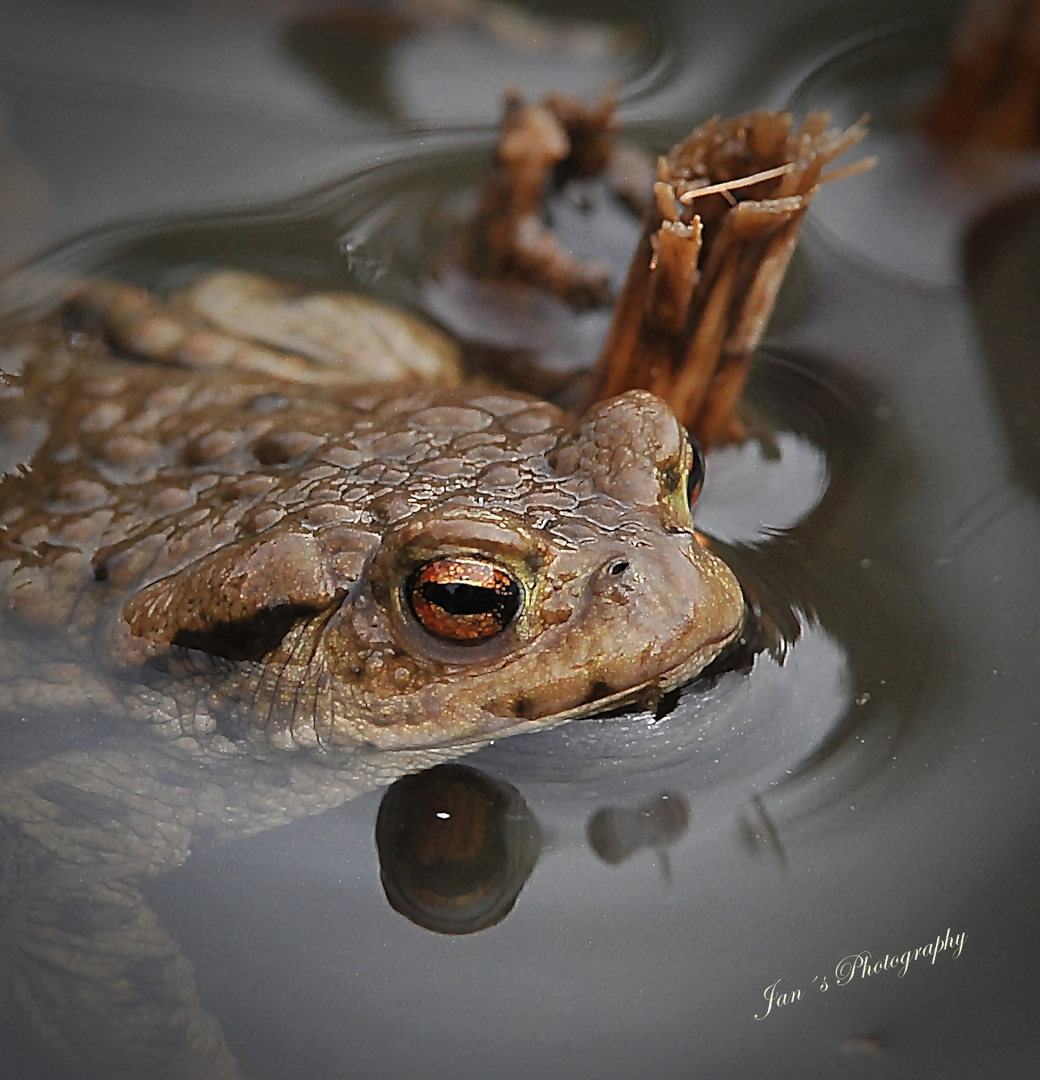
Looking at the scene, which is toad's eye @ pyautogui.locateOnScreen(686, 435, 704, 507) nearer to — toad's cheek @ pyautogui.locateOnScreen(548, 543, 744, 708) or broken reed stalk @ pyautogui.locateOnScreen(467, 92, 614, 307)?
toad's cheek @ pyautogui.locateOnScreen(548, 543, 744, 708)

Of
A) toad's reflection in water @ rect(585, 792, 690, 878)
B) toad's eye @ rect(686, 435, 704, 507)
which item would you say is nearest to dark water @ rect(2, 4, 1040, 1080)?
toad's reflection in water @ rect(585, 792, 690, 878)

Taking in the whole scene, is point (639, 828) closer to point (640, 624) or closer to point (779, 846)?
point (779, 846)

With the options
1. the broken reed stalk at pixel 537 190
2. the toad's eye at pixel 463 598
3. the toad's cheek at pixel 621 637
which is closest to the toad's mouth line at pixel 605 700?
the toad's cheek at pixel 621 637

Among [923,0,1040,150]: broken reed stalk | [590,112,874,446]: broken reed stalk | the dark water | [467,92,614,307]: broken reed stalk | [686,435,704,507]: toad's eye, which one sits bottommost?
the dark water

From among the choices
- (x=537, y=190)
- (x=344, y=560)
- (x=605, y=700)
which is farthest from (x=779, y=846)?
(x=537, y=190)

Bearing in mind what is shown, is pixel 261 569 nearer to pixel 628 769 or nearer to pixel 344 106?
pixel 628 769

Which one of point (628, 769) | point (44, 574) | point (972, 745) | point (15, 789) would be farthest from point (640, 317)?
point (15, 789)

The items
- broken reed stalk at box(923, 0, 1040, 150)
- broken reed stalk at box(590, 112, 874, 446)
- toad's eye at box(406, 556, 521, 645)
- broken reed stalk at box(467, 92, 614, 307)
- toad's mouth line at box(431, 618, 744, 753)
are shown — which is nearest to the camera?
toad's eye at box(406, 556, 521, 645)
